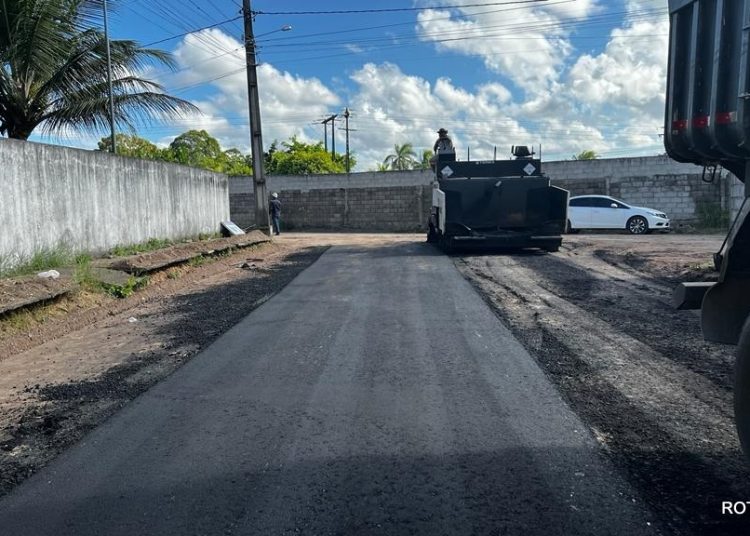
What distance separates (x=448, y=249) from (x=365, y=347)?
10.2 m

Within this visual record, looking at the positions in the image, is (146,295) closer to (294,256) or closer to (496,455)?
(294,256)

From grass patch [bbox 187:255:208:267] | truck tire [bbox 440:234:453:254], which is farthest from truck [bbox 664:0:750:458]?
grass patch [bbox 187:255:208:267]

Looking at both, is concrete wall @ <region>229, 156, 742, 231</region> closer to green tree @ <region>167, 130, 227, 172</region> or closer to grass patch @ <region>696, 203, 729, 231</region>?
grass patch @ <region>696, 203, 729, 231</region>

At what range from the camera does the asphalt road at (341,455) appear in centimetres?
324

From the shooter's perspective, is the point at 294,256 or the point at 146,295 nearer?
the point at 146,295

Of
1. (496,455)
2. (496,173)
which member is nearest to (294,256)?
(496,173)

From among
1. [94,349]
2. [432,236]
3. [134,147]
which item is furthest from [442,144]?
[134,147]

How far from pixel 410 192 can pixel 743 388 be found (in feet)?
84.8

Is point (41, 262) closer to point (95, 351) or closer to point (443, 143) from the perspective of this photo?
point (95, 351)

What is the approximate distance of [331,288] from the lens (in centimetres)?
1100

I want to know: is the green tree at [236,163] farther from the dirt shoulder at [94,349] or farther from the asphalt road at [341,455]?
the asphalt road at [341,455]


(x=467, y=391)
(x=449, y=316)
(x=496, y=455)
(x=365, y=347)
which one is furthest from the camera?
(x=449, y=316)

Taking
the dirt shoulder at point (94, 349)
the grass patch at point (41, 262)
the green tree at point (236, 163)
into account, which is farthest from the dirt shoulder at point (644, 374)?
the green tree at point (236, 163)

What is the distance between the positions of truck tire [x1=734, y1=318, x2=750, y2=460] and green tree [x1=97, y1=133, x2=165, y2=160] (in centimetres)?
3487
